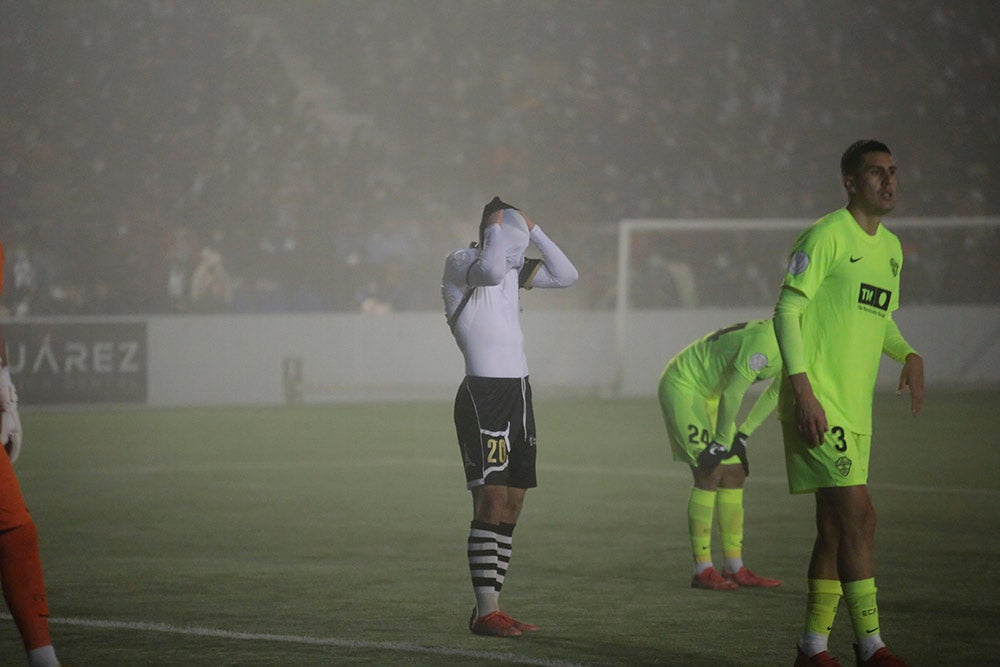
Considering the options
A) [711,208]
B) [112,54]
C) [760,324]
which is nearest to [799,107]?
[711,208]

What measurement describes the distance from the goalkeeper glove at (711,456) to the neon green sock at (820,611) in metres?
2.51

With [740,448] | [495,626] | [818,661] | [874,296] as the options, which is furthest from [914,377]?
[740,448]

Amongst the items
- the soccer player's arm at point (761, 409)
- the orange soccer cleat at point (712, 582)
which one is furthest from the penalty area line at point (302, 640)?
the soccer player's arm at point (761, 409)

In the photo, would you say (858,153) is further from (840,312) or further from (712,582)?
(712,582)

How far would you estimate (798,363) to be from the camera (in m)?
5.75

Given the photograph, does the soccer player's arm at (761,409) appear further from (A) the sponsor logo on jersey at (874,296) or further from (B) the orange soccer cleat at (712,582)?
(A) the sponsor logo on jersey at (874,296)

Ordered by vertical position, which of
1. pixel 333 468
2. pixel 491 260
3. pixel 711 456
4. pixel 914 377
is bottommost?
pixel 333 468

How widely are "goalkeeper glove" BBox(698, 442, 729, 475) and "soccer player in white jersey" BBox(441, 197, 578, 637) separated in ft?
4.83

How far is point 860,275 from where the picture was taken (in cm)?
592

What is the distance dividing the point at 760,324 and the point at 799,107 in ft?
73.5

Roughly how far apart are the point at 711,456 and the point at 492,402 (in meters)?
1.71

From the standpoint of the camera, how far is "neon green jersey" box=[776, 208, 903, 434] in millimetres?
5863

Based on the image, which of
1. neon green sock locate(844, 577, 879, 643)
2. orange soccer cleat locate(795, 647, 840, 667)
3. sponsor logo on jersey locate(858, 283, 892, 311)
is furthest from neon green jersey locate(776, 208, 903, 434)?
orange soccer cleat locate(795, 647, 840, 667)

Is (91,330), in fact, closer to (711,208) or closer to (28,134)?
(28,134)
